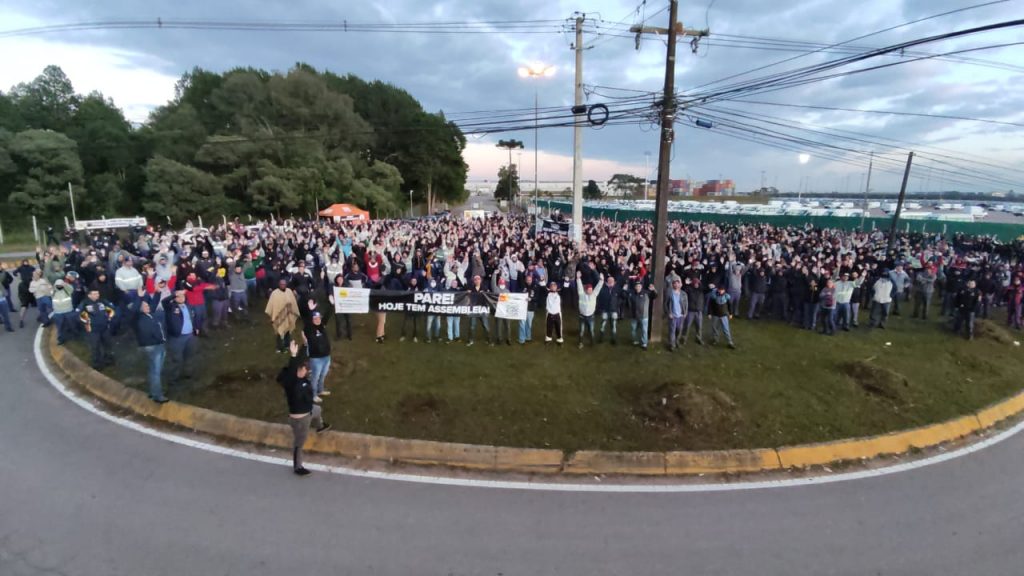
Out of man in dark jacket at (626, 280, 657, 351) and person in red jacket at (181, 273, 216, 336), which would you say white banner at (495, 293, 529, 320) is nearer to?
man in dark jacket at (626, 280, 657, 351)

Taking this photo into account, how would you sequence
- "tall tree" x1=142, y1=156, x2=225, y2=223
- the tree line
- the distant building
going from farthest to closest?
the distant building, "tall tree" x1=142, y1=156, x2=225, y2=223, the tree line

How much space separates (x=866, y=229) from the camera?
41562mm

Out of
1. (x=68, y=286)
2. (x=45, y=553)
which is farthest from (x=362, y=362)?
(x=68, y=286)

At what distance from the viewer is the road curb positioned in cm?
677

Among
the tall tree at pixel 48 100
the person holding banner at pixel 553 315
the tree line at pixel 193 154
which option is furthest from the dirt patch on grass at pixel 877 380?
the tall tree at pixel 48 100

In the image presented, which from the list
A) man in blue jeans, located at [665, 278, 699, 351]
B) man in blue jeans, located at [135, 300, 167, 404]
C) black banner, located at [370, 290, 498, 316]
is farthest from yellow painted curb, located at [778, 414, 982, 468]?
man in blue jeans, located at [135, 300, 167, 404]

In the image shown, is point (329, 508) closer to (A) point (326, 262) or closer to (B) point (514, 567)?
(B) point (514, 567)

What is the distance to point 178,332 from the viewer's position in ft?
29.4

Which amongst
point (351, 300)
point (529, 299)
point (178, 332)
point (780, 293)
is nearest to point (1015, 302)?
point (780, 293)

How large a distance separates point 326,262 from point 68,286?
227 inches

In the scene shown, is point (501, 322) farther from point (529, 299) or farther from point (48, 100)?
point (48, 100)

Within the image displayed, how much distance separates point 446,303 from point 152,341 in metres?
5.36

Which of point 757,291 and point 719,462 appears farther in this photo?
point 757,291

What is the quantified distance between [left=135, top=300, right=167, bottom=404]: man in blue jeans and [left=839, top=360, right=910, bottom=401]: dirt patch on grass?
1197cm
